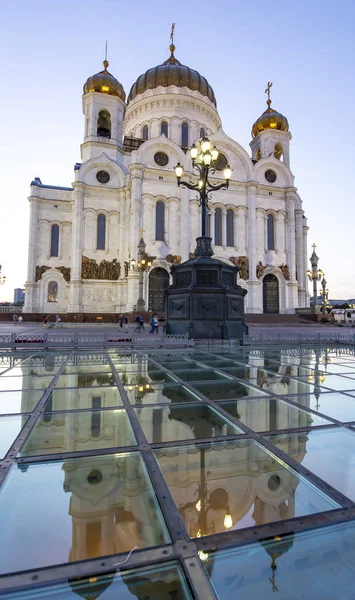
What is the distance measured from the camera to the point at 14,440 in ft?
9.32

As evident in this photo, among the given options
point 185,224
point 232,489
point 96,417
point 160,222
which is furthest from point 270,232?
point 232,489

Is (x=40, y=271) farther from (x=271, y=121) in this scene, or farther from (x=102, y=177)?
(x=271, y=121)

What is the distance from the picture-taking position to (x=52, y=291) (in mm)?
31828

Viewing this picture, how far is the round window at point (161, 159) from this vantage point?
108 feet

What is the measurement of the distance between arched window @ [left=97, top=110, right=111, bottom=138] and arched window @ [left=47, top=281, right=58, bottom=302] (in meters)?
17.8

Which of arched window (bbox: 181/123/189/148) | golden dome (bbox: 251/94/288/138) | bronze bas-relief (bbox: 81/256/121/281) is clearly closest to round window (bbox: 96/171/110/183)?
bronze bas-relief (bbox: 81/256/121/281)

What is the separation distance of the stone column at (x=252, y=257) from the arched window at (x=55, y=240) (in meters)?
20.5

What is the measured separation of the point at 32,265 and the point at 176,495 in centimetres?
3301

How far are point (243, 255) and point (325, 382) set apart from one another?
2945 centimetres

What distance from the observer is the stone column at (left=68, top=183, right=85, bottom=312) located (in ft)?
98.7

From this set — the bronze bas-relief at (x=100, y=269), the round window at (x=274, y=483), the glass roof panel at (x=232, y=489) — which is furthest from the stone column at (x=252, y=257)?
the round window at (x=274, y=483)

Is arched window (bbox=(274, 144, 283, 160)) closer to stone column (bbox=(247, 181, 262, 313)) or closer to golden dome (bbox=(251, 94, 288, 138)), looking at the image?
golden dome (bbox=(251, 94, 288, 138))

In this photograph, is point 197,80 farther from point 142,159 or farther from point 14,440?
point 14,440

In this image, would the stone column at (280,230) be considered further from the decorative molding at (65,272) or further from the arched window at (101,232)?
the decorative molding at (65,272)
